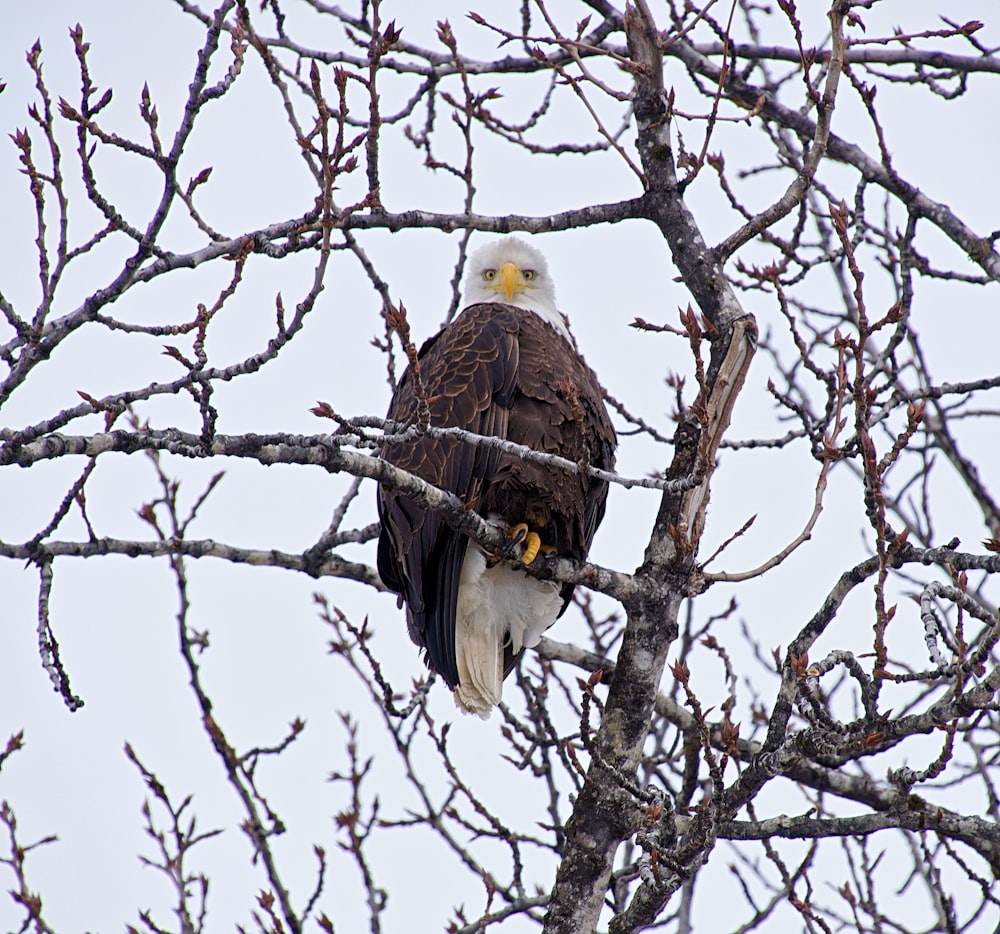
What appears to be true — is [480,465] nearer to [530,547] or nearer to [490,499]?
[490,499]

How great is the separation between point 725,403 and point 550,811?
5.73 feet

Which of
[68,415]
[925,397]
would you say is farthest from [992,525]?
[68,415]

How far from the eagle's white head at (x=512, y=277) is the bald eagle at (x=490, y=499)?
520 millimetres

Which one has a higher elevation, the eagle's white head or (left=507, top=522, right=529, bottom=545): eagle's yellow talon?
the eagle's white head

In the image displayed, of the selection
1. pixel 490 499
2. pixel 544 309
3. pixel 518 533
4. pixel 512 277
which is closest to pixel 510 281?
pixel 512 277

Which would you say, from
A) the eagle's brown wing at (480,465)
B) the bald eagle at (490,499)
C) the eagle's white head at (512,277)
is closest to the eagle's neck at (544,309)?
the eagle's white head at (512,277)

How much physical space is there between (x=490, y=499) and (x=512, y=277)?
127 cm

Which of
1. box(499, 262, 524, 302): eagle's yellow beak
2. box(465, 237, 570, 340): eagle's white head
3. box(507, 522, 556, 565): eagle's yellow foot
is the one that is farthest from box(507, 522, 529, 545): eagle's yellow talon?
box(499, 262, 524, 302): eagle's yellow beak

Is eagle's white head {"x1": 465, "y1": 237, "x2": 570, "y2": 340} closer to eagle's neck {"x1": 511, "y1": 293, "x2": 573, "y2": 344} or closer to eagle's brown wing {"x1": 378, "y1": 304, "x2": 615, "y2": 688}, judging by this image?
eagle's neck {"x1": 511, "y1": 293, "x2": 573, "y2": 344}

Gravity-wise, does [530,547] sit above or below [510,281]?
below

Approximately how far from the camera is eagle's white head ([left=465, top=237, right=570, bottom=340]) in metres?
4.59

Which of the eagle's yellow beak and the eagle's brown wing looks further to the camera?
the eagle's yellow beak

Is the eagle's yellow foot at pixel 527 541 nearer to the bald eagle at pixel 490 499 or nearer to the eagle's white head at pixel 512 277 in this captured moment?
the bald eagle at pixel 490 499

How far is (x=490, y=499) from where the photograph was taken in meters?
3.70
